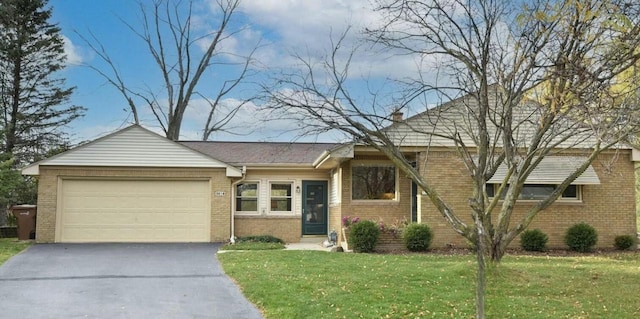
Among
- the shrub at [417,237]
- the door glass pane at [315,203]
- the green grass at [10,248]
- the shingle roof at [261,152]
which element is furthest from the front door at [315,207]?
the green grass at [10,248]

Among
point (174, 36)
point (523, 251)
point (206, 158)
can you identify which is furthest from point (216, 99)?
point (523, 251)

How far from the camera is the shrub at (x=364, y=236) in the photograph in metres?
16.6

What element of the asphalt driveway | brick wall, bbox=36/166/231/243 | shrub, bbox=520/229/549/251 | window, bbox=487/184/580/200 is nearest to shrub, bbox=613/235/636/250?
window, bbox=487/184/580/200

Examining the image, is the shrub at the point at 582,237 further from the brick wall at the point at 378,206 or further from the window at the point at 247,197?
the window at the point at 247,197

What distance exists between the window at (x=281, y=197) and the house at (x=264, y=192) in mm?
35

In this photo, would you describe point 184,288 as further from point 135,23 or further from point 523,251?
point 135,23

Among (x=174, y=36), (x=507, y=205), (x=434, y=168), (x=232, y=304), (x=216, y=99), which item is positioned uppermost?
(x=174, y=36)

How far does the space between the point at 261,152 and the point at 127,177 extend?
5399 mm

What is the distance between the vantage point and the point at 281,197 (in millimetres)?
21344

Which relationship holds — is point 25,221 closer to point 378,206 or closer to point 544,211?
point 378,206

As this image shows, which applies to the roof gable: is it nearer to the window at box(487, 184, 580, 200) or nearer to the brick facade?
the brick facade

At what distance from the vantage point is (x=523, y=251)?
1716 cm

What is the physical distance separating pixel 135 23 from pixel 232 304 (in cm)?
2807

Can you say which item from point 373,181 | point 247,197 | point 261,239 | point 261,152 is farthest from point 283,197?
point 373,181
